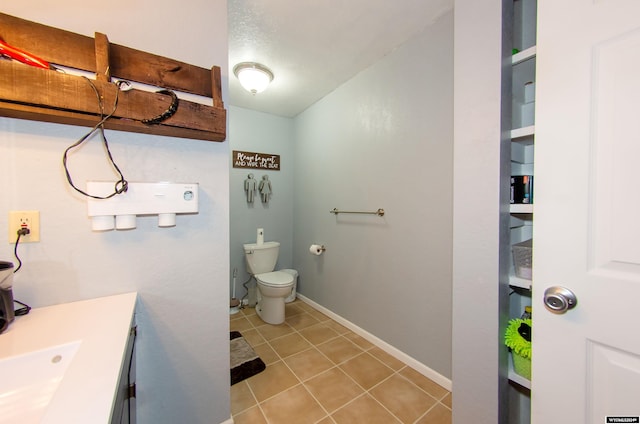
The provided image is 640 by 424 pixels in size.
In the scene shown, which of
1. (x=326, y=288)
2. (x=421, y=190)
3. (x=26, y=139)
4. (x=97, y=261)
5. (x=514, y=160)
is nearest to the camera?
(x=26, y=139)

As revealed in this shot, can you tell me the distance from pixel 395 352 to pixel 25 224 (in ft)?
7.64

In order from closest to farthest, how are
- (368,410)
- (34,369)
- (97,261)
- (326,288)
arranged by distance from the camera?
(34,369), (97,261), (368,410), (326,288)

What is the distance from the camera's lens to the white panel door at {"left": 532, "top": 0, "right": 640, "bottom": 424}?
0.68 metres

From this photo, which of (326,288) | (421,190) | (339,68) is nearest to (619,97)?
(421,190)

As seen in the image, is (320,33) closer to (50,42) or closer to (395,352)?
(50,42)

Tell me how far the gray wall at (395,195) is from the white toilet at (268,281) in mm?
517

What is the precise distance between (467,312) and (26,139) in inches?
76.8

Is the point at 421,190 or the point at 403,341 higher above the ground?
the point at 421,190

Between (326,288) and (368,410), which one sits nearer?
(368,410)

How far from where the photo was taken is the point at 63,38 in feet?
3.04

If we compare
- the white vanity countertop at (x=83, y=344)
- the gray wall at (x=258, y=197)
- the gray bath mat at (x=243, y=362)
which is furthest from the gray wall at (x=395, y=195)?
the white vanity countertop at (x=83, y=344)

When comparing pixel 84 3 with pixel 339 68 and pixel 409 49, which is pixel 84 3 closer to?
pixel 339 68

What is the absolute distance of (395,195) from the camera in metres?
1.94

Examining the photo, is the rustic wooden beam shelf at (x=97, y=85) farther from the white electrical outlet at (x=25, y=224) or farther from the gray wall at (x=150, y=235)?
the white electrical outlet at (x=25, y=224)
